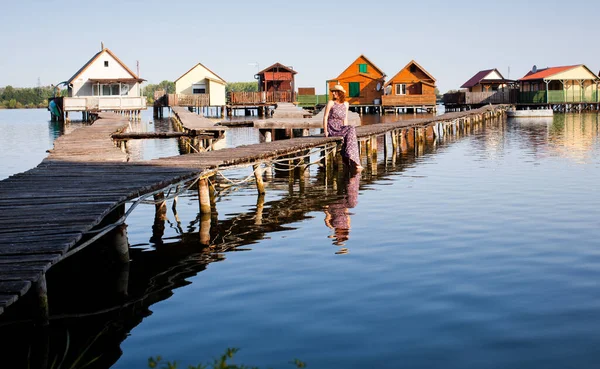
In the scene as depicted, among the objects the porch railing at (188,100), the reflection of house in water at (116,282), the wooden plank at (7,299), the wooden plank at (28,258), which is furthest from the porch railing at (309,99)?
the wooden plank at (7,299)

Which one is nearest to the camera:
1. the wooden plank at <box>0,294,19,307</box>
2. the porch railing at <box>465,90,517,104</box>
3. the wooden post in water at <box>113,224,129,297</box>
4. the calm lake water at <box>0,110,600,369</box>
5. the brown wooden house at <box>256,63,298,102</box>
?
the wooden plank at <box>0,294,19,307</box>

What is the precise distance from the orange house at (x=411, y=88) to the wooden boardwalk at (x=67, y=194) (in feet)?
211

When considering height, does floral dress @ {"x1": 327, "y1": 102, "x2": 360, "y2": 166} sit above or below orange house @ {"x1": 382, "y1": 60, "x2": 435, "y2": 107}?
below

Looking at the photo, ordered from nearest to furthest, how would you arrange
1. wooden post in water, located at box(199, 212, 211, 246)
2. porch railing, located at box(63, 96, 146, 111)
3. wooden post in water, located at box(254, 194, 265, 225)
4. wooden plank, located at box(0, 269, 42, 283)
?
wooden plank, located at box(0, 269, 42, 283) → wooden post in water, located at box(199, 212, 211, 246) → wooden post in water, located at box(254, 194, 265, 225) → porch railing, located at box(63, 96, 146, 111)

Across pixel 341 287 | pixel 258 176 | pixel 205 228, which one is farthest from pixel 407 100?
pixel 341 287

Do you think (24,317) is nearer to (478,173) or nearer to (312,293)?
(312,293)

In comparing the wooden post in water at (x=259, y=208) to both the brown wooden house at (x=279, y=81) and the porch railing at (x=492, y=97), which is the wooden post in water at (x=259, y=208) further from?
the porch railing at (x=492, y=97)

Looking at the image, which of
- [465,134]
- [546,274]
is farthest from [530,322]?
[465,134]

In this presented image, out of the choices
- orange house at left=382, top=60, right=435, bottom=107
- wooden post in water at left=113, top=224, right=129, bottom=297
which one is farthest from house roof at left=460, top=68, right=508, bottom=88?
wooden post in water at left=113, top=224, right=129, bottom=297

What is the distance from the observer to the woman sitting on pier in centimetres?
2131

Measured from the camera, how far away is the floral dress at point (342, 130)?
71.2ft

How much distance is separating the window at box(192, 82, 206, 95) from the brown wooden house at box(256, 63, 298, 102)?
6.07 m

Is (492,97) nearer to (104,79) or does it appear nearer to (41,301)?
(104,79)

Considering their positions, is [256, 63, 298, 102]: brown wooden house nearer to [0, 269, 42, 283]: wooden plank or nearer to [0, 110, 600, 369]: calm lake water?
[0, 110, 600, 369]: calm lake water
